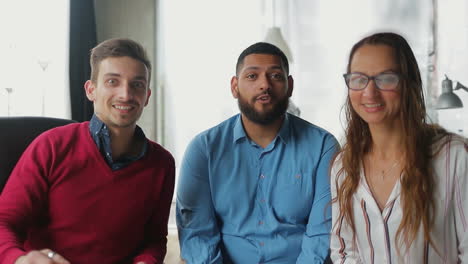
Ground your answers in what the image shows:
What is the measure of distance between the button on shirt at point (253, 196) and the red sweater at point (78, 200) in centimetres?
28

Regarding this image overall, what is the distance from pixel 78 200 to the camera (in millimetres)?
1358

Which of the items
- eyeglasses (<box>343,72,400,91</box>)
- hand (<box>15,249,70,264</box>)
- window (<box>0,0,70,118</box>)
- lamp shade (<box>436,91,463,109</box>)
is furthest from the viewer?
lamp shade (<box>436,91,463,109</box>)

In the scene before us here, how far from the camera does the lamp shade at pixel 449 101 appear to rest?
11.2 feet

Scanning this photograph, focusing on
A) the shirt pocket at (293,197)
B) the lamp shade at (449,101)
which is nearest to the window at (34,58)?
the shirt pocket at (293,197)

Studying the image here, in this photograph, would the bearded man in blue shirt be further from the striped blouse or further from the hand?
the hand

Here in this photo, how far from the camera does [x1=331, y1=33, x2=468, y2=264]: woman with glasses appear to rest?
1.16m

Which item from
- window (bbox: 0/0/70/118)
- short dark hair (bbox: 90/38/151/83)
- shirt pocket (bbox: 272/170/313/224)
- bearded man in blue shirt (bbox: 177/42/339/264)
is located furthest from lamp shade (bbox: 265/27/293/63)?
short dark hair (bbox: 90/38/151/83)

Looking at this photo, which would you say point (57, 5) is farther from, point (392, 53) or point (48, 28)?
point (392, 53)

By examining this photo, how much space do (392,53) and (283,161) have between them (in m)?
0.65

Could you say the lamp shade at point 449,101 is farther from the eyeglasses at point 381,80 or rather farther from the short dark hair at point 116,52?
the short dark hair at point 116,52

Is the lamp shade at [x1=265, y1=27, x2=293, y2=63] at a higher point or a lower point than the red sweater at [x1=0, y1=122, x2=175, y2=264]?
higher

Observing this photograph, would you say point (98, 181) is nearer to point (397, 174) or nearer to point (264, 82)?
point (264, 82)

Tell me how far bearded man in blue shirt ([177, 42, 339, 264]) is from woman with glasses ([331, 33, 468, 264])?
307 millimetres

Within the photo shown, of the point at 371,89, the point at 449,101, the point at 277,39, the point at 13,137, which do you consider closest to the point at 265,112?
the point at 371,89
